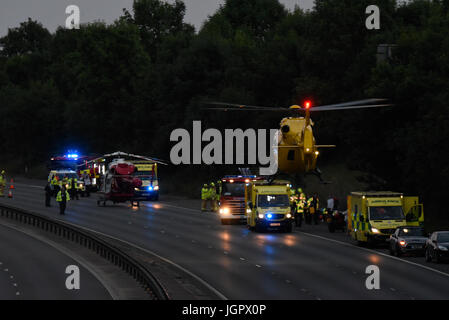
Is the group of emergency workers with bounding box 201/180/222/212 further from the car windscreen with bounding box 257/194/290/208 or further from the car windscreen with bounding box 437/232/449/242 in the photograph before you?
the car windscreen with bounding box 437/232/449/242

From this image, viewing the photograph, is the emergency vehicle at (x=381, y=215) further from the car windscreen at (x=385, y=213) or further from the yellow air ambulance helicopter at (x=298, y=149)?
the yellow air ambulance helicopter at (x=298, y=149)

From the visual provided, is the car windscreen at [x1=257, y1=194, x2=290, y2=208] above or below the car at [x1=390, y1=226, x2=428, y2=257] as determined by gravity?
above

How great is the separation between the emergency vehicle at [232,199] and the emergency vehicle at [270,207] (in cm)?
367

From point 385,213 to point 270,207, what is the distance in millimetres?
8240

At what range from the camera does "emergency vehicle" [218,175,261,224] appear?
58438 millimetres

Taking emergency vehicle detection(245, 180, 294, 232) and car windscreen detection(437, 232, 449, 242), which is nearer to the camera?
car windscreen detection(437, 232, 449, 242)

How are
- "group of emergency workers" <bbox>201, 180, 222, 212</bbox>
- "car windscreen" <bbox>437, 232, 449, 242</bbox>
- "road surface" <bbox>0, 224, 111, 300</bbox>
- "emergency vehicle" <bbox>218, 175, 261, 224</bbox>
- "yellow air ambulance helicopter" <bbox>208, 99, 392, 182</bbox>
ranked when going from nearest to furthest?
1. "road surface" <bbox>0, 224, 111, 300</bbox>
2. "yellow air ambulance helicopter" <bbox>208, 99, 392, 182</bbox>
3. "car windscreen" <bbox>437, 232, 449, 242</bbox>
4. "emergency vehicle" <bbox>218, 175, 261, 224</bbox>
5. "group of emergency workers" <bbox>201, 180, 222, 212</bbox>

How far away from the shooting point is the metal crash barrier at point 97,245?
3253cm

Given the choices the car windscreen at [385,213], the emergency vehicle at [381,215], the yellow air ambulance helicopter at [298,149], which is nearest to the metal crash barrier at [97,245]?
the yellow air ambulance helicopter at [298,149]

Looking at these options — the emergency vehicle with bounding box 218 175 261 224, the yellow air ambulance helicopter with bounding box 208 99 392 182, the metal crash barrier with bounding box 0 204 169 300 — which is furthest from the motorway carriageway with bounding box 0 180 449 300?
the yellow air ambulance helicopter with bounding box 208 99 392 182

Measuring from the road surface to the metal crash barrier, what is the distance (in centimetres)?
141

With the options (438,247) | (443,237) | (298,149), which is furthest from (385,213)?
(298,149)

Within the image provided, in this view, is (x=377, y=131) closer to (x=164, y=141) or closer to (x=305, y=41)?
(x=305, y=41)

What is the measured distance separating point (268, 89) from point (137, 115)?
20.9 metres
